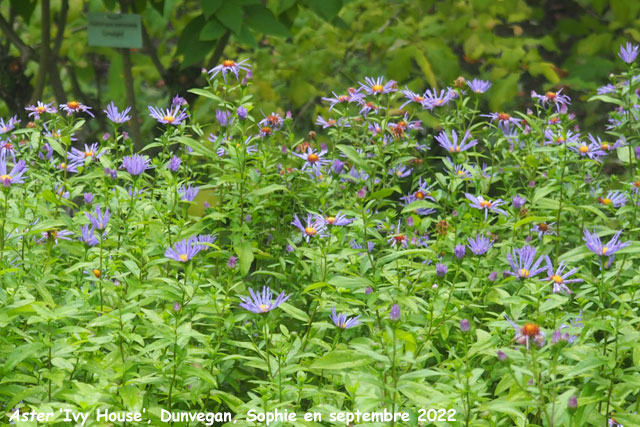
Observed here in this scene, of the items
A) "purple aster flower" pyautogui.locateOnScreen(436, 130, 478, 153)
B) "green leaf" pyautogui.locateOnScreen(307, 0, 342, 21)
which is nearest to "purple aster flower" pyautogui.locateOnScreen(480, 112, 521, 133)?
"purple aster flower" pyautogui.locateOnScreen(436, 130, 478, 153)

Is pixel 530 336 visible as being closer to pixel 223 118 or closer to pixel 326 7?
pixel 223 118

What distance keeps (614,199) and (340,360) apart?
3.34 feet

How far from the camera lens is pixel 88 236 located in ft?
5.46

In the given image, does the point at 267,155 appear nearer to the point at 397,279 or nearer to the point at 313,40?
the point at 397,279

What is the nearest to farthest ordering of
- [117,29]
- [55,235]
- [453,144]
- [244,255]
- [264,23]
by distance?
1. [55,235]
2. [244,255]
3. [453,144]
4. [264,23]
5. [117,29]

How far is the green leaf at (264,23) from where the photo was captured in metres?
3.00

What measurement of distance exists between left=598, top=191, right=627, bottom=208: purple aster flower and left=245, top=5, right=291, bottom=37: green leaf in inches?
55.1

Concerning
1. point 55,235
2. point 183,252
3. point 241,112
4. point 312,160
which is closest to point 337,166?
point 312,160

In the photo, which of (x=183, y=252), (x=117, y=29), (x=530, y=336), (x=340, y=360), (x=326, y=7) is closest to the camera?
(x=530, y=336)

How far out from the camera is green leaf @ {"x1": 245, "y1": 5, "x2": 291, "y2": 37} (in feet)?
9.86

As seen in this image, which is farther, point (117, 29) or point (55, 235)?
point (117, 29)

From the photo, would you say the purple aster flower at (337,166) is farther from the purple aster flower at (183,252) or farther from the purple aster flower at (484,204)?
the purple aster flower at (183,252)

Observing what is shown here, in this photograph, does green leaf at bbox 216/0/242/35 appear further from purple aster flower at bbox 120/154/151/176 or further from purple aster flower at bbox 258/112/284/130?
purple aster flower at bbox 120/154/151/176

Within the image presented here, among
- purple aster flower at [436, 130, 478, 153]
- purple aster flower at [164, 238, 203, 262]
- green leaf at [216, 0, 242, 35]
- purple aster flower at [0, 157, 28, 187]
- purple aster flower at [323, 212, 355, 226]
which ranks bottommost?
purple aster flower at [164, 238, 203, 262]
